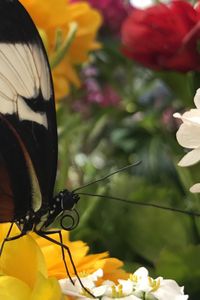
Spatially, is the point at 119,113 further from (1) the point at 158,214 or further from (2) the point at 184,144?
(2) the point at 184,144

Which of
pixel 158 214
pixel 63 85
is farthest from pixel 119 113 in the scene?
pixel 158 214

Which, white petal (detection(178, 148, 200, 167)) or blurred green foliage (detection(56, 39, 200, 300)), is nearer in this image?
white petal (detection(178, 148, 200, 167))

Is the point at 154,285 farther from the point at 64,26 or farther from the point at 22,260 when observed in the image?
the point at 64,26

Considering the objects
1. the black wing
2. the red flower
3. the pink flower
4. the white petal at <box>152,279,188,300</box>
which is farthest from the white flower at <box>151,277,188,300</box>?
the pink flower

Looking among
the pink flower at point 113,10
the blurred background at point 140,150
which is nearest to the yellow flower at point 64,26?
the blurred background at point 140,150

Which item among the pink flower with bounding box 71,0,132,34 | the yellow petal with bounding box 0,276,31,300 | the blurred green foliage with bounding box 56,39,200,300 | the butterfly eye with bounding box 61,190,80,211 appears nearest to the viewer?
the yellow petal with bounding box 0,276,31,300

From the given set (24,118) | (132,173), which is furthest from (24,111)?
(132,173)

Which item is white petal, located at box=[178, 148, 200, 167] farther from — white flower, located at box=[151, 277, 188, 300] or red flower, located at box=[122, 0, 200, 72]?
red flower, located at box=[122, 0, 200, 72]
